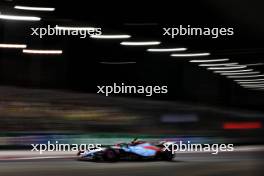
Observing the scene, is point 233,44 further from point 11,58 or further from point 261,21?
point 11,58

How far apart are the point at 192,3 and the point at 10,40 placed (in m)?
0.48

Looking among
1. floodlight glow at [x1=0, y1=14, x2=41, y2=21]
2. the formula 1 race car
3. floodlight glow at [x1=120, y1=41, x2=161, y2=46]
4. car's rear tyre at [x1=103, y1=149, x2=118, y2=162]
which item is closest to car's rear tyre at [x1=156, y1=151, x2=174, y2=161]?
the formula 1 race car

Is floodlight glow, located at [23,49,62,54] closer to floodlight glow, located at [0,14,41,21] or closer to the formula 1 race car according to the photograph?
floodlight glow, located at [0,14,41,21]

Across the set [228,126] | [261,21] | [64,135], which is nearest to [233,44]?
[261,21]

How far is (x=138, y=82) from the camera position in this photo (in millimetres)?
922

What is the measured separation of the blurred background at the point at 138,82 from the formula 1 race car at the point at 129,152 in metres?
0.02

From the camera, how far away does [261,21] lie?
2.97 ft

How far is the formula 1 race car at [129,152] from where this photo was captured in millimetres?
859
